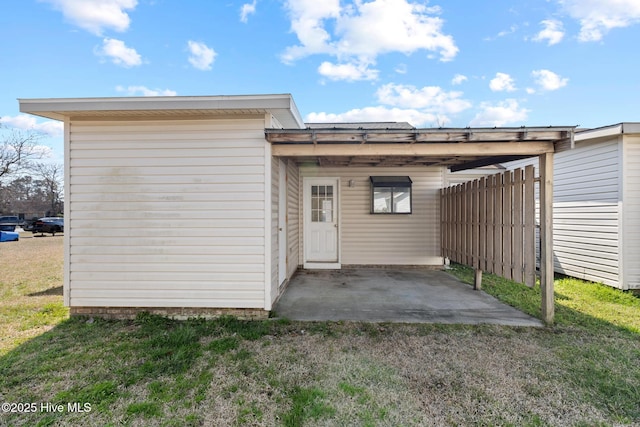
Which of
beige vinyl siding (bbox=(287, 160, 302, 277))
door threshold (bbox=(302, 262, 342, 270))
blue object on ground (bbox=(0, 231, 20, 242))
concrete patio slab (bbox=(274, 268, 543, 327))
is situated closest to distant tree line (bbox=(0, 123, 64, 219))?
blue object on ground (bbox=(0, 231, 20, 242))

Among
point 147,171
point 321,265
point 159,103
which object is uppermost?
point 159,103

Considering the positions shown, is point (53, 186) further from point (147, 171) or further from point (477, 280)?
point (477, 280)

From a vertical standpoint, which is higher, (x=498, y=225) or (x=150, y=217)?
(x=150, y=217)

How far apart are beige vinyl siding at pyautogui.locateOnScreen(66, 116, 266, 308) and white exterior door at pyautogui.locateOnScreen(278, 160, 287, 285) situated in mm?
857

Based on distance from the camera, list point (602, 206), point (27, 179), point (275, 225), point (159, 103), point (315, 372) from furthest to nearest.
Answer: point (27, 179) < point (602, 206) < point (275, 225) < point (159, 103) < point (315, 372)

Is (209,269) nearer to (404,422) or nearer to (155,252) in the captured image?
(155,252)

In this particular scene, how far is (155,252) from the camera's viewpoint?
3742mm

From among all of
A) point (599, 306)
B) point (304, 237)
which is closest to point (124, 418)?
point (304, 237)

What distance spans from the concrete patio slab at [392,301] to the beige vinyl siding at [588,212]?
2.55 metres

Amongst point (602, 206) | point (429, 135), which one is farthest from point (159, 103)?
point (602, 206)

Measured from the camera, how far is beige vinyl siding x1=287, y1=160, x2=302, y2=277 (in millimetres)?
5422

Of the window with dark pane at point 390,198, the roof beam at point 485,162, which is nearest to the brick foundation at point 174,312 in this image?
the window with dark pane at point 390,198

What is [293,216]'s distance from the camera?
5.93 m

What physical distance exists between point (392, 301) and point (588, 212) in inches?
177
